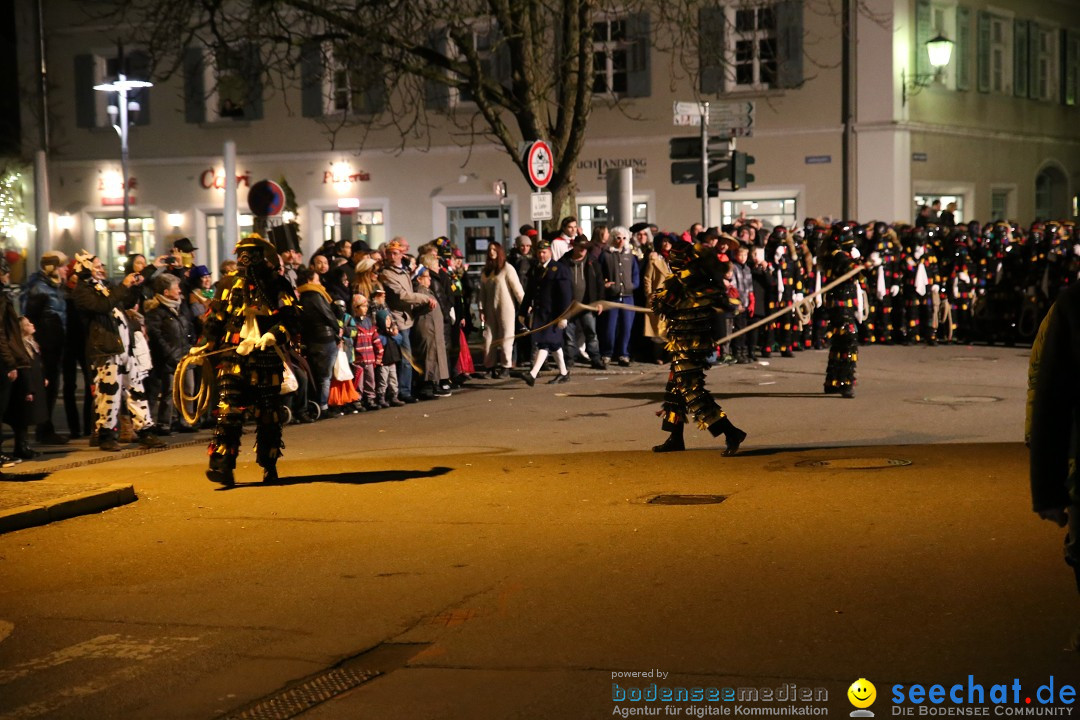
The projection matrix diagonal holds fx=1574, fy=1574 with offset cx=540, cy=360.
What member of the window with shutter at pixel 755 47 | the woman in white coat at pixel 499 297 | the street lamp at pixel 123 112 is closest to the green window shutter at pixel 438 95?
the street lamp at pixel 123 112

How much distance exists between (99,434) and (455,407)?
14.2ft

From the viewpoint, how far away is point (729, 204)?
35062 mm

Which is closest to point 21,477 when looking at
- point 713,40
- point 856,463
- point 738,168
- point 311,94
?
point 856,463

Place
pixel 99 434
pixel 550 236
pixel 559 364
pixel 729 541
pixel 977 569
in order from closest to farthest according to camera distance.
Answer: pixel 977 569 → pixel 729 541 → pixel 99 434 → pixel 559 364 → pixel 550 236

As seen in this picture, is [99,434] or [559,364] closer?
[99,434]

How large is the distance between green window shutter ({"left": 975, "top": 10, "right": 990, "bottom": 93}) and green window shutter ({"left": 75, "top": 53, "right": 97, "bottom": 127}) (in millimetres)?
21901

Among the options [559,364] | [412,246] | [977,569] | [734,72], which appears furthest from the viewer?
[412,246]

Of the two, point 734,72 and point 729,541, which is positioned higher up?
point 734,72

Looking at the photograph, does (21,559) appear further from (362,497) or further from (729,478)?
(729,478)

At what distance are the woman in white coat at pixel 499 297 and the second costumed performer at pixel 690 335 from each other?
7.94 meters

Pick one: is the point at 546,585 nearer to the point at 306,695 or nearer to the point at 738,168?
the point at 306,695

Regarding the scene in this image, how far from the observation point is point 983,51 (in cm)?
3641

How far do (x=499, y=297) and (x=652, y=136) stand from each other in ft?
49.6

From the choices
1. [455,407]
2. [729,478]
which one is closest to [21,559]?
[729,478]
